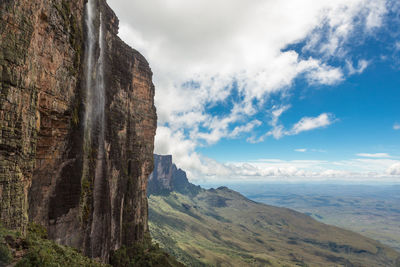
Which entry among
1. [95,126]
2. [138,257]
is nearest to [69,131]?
[95,126]

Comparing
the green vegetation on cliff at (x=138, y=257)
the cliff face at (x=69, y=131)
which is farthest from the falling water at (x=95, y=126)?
the green vegetation on cliff at (x=138, y=257)

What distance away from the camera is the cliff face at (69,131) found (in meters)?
19.3

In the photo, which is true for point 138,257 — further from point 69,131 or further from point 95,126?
point 69,131

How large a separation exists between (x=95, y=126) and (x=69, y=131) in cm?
837

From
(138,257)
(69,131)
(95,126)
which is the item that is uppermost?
(95,126)

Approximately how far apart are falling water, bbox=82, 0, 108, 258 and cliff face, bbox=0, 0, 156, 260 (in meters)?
0.27

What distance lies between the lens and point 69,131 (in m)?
33.1

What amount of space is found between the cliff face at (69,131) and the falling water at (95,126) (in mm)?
270

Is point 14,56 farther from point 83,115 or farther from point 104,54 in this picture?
point 104,54

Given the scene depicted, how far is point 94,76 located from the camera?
1596 inches

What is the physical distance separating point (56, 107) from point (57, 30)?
9.54 meters

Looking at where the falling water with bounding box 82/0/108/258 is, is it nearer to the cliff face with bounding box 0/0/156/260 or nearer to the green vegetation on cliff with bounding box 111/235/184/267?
the cliff face with bounding box 0/0/156/260

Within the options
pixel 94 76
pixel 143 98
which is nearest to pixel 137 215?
pixel 143 98

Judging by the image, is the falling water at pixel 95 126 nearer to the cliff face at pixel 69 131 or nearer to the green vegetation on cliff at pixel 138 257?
the cliff face at pixel 69 131
